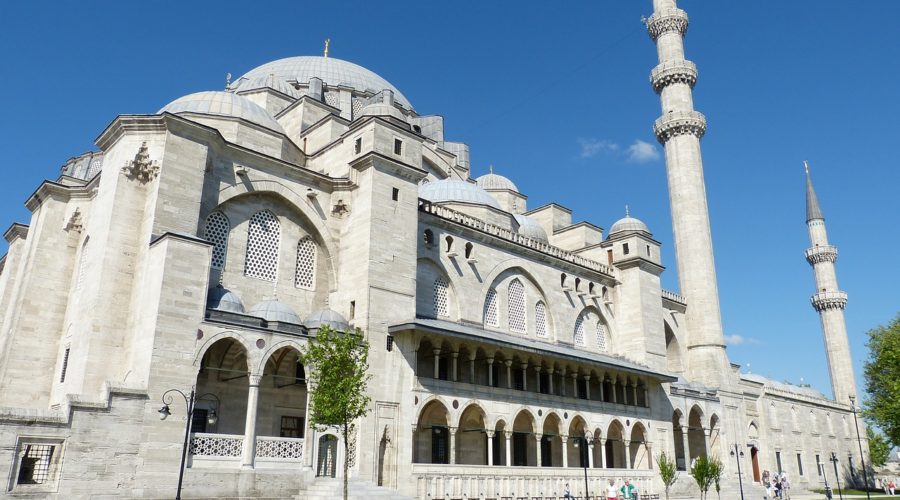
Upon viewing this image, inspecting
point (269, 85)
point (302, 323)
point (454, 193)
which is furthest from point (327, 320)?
point (269, 85)

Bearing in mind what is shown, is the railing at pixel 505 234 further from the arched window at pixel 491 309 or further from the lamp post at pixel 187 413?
the lamp post at pixel 187 413

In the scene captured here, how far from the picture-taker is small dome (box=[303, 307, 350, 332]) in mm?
18375

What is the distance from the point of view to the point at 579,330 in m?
28.7

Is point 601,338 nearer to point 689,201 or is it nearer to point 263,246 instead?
point 689,201

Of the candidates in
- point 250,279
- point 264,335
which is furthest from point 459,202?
point 264,335

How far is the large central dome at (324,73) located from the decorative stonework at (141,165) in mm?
15963

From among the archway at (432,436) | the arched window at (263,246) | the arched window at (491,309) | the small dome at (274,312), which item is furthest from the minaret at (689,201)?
the small dome at (274,312)

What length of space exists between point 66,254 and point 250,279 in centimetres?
641

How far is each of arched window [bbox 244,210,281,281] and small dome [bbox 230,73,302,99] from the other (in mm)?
11643

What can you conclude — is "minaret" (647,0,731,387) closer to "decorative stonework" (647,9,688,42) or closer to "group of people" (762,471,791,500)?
"decorative stonework" (647,9,688,42)

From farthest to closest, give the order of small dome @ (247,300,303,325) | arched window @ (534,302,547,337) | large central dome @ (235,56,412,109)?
1. large central dome @ (235,56,412,109)
2. arched window @ (534,302,547,337)
3. small dome @ (247,300,303,325)

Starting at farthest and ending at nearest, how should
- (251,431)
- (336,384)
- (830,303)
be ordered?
1. (830,303)
2. (251,431)
3. (336,384)

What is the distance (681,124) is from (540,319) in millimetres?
15329

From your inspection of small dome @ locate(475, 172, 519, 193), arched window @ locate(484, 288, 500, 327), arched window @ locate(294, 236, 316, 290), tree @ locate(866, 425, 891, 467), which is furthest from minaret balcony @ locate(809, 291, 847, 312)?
arched window @ locate(294, 236, 316, 290)
